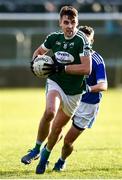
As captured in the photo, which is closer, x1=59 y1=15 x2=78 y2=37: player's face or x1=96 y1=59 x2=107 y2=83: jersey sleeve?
x1=59 y1=15 x2=78 y2=37: player's face

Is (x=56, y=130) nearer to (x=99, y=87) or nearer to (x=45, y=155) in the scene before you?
(x=45, y=155)

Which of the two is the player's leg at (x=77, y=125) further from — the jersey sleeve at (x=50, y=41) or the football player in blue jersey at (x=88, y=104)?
the jersey sleeve at (x=50, y=41)

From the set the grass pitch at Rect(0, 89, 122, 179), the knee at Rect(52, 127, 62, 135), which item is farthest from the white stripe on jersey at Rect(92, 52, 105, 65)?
the grass pitch at Rect(0, 89, 122, 179)

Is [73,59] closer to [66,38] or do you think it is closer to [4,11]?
[66,38]

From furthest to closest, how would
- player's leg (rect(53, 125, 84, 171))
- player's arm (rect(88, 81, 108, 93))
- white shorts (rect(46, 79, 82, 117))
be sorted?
player's leg (rect(53, 125, 84, 171)) < player's arm (rect(88, 81, 108, 93)) < white shorts (rect(46, 79, 82, 117))

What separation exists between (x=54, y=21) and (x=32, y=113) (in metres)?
9.97

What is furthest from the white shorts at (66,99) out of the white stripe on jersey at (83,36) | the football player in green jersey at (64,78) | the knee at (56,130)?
the white stripe on jersey at (83,36)

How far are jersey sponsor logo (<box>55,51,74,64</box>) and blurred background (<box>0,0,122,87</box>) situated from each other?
19223 mm

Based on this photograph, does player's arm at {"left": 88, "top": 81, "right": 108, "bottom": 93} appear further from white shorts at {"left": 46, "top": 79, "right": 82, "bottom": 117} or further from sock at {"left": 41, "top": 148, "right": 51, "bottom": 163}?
Answer: sock at {"left": 41, "top": 148, "right": 51, "bottom": 163}

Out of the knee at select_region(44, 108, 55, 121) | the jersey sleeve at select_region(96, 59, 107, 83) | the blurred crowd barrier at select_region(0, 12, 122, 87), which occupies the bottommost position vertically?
the blurred crowd barrier at select_region(0, 12, 122, 87)

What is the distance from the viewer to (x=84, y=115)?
373 inches

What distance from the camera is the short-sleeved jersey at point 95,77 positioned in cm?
936

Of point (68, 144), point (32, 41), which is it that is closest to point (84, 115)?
point (68, 144)

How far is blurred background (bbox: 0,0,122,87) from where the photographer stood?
28.5 meters
